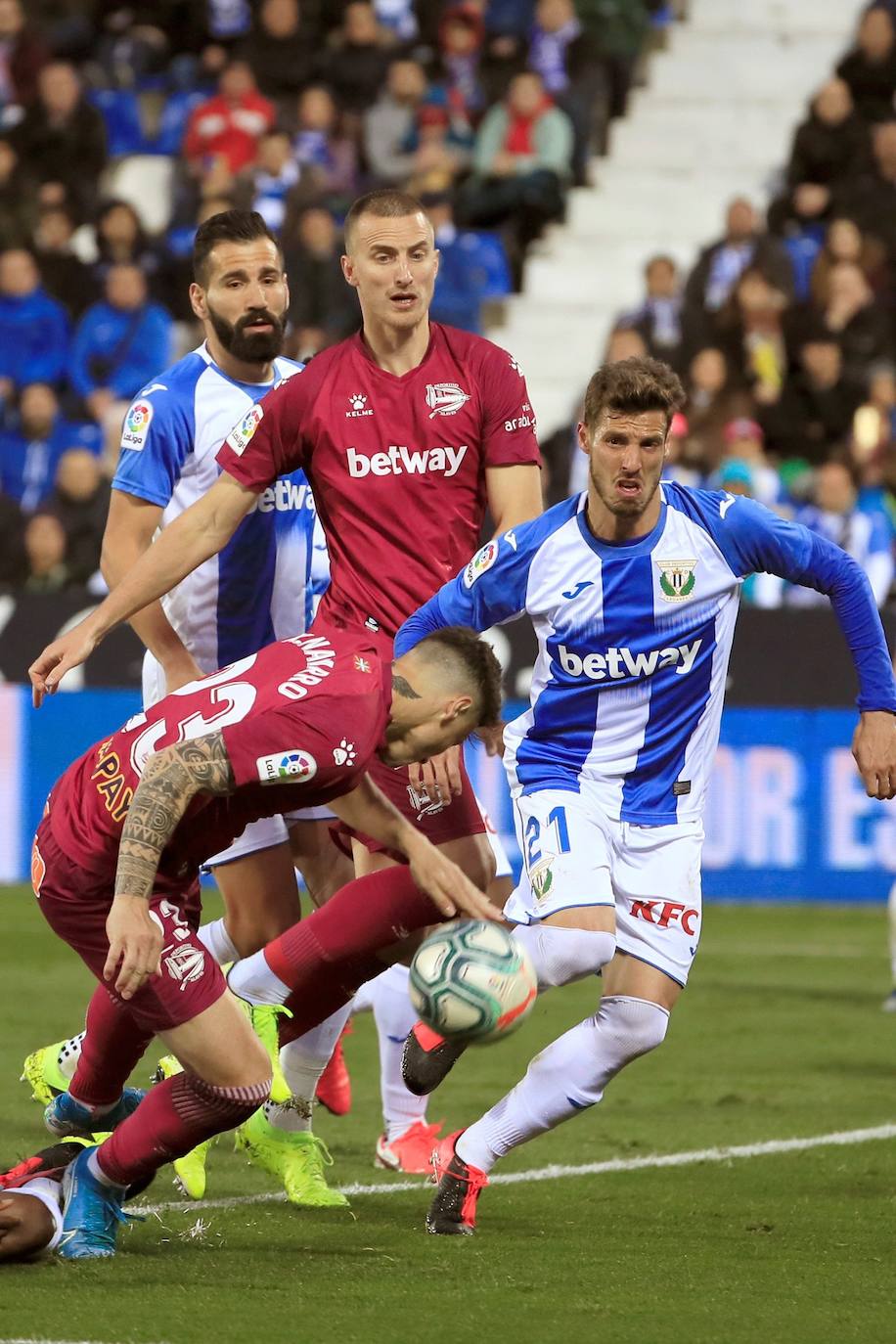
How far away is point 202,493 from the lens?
7.45 m

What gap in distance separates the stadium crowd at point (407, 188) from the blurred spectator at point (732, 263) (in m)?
0.02

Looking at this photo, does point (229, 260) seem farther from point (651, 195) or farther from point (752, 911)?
point (651, 195)

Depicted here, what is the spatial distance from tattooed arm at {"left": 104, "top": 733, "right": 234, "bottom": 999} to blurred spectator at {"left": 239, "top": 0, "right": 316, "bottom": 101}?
14.8 meters

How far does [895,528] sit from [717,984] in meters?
4.16

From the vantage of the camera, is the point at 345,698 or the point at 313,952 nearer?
the point at 345,698

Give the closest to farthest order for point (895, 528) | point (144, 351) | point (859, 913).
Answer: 1. point (859, 913)
2. point (895, 528)
3. point (144, 351)

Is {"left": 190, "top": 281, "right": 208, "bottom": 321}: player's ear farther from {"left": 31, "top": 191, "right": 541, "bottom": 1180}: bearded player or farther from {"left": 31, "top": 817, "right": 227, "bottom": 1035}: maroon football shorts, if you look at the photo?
{"left": 31, "top": 817, "right": 227, "bottom": 1035}: maroon football shorts

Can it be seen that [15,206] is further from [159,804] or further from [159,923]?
[159,804]

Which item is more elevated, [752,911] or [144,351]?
[144,351]

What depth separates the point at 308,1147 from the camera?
21.7 feet

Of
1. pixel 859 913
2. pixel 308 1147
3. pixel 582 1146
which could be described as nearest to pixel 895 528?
pixel 859 913

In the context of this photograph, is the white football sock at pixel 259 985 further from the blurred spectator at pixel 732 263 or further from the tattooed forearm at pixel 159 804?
the blurred spectator at pixel 732 263

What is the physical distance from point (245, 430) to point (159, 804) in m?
1.86

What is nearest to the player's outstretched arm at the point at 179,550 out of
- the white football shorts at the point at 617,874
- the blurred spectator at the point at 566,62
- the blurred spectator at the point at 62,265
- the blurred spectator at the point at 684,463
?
the white football shorts at the point at 617,874
